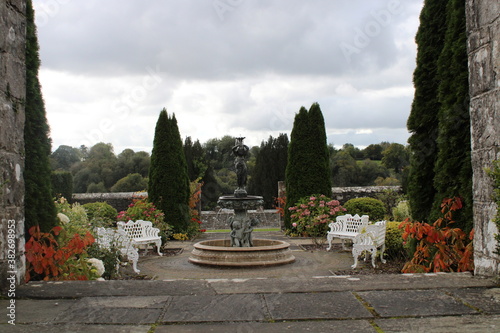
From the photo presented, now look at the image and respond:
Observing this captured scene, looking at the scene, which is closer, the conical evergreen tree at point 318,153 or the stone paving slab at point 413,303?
the stone paving slab at point 413,303

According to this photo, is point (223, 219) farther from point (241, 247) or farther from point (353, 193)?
point (241, 247)

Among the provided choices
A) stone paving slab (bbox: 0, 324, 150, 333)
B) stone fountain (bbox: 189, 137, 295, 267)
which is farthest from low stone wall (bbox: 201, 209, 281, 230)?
stone paving slab (bbox: 0, 324, 150, 333)

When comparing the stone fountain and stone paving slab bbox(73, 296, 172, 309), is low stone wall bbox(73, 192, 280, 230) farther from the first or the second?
stone paving slab bbox(73, 296, 172, 309)

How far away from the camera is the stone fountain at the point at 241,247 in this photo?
23.6 feet

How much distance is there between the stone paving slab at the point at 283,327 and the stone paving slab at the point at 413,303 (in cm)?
25

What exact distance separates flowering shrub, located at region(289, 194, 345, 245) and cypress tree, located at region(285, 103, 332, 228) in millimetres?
399

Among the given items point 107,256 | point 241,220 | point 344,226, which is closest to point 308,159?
point 344,226

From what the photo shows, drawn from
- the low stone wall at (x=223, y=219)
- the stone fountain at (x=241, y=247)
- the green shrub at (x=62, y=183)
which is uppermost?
the green shrub at (x=62, y=183)

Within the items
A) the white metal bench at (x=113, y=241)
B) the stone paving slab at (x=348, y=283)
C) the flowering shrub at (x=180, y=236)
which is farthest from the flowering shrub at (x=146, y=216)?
the stone paving slab at (x=348, y=283)

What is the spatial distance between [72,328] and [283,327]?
1.05 m

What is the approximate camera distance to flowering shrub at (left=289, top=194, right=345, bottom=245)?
10.8 metres

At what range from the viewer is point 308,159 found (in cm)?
1277

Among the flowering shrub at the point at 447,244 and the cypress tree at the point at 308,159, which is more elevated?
the cypress tree at the point at 308,159

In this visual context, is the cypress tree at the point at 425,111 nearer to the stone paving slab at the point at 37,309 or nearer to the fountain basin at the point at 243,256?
the fountain basin at the point at 243,256
